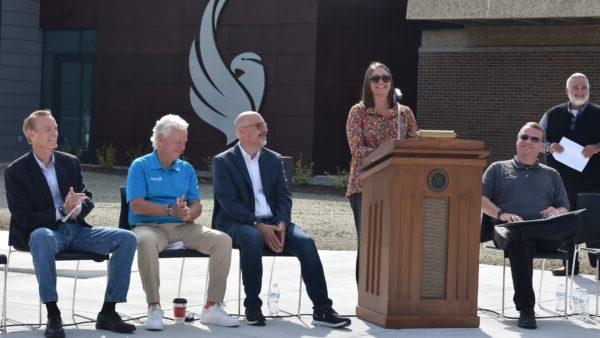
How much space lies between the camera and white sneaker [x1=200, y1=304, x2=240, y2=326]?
8.40 m

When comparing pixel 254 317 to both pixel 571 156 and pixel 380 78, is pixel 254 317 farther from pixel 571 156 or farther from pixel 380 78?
pixel 571 156

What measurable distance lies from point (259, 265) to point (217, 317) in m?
0.46

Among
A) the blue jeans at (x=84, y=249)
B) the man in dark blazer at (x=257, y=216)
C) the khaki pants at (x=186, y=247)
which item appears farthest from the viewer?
the man in dark blazer at (x=257, y=216)

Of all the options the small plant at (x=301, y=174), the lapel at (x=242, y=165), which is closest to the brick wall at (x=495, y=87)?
the small plant at (x=301, y=174)

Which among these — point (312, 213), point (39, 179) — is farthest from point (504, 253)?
point (312, 213)

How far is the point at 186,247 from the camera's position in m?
8.75

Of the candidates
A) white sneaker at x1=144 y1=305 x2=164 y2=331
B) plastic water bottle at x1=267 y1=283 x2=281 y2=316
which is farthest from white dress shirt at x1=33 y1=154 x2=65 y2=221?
plastic water bottle at x1=267 y1=283 x2=281 y2=316

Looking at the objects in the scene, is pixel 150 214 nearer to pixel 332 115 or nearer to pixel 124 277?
pixel 124 277

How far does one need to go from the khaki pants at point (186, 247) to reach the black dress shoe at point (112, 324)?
27 cm

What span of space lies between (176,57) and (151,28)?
0.95 metres

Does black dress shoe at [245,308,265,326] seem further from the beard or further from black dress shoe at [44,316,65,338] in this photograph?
the beard

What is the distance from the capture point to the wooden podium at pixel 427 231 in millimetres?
8258

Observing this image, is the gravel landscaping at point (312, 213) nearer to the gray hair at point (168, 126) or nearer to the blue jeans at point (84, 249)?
the gray hair at point (168, 126)

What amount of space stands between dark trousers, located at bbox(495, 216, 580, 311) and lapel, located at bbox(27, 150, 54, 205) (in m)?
3.15
